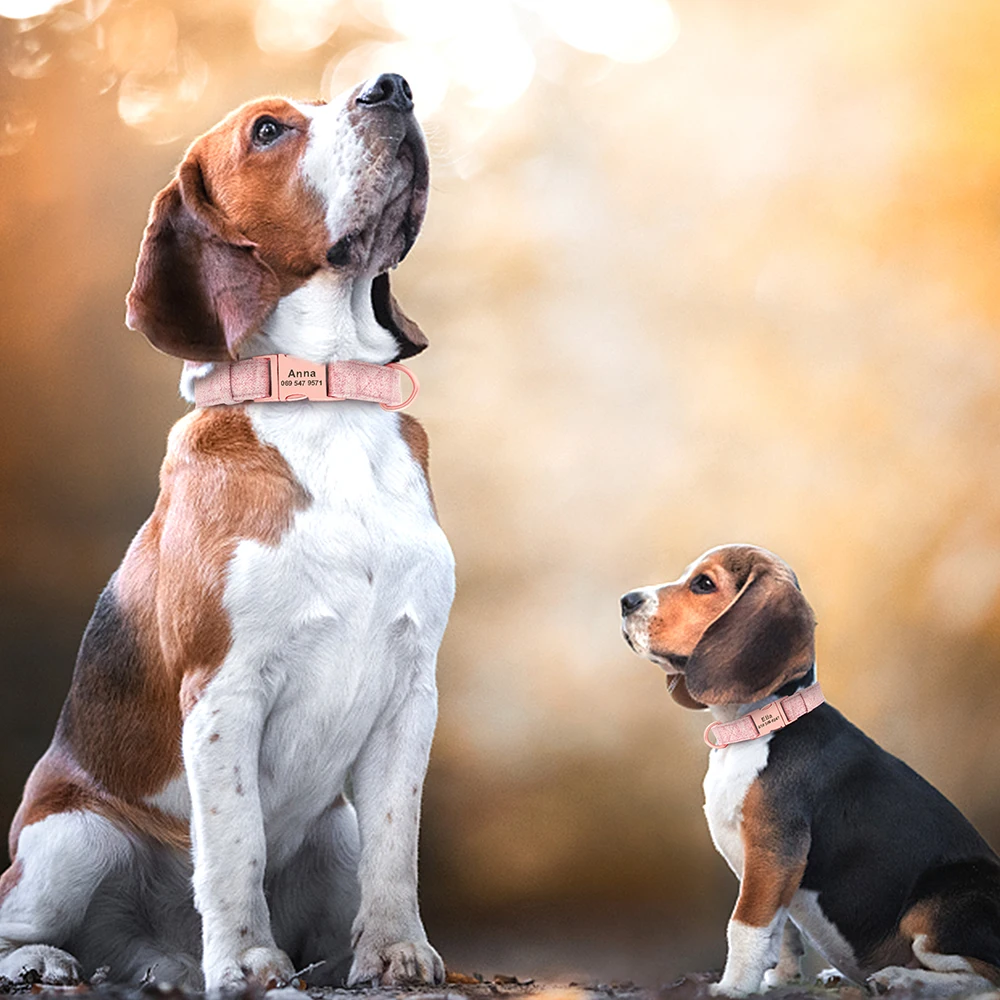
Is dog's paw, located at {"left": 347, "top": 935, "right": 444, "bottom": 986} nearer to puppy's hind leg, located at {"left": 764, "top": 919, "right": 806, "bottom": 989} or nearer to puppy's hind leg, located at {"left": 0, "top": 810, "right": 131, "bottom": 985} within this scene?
puppy's hind leg, located at {"left": 0, "top": 810, "right": 131, "bottom": 985}

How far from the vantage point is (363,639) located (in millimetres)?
2850

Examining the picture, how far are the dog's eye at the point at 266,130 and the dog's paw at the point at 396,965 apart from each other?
1625mm

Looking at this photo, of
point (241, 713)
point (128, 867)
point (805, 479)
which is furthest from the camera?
point (805, 479)

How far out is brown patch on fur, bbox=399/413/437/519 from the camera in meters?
3.09

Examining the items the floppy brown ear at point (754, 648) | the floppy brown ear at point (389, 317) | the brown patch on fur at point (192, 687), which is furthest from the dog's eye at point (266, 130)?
the floppy brown ear at point (754, 648)

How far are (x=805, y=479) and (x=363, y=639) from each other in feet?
7.62

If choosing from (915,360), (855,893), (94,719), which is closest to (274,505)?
(94,719)

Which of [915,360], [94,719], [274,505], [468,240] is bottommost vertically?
[94,719]

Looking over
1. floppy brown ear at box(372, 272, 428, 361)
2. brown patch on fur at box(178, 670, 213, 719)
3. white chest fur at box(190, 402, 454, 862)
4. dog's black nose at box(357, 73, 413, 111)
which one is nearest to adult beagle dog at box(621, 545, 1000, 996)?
white chest fur at box(190, 402, 454, 862)

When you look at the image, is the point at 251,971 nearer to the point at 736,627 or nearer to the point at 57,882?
the point at 57,882

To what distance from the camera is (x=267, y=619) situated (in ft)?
9.08

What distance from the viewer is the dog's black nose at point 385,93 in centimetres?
296

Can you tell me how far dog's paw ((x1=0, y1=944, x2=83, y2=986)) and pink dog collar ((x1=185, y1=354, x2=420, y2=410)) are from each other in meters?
1.12

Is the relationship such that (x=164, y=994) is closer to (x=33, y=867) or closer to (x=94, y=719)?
(x=33, y=867)
